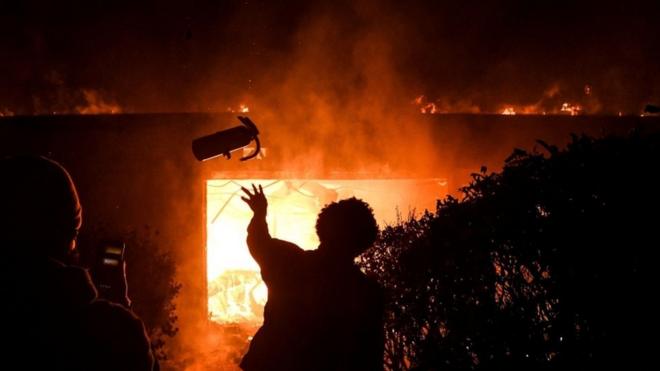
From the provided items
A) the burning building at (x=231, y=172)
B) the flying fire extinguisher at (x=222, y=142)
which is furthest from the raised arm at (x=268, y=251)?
the burning building at (x=231, y=172)

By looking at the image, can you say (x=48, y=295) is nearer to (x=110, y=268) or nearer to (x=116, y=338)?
(x=116, y=338)

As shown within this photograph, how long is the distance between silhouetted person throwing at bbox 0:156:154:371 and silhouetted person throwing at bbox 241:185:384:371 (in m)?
1.26

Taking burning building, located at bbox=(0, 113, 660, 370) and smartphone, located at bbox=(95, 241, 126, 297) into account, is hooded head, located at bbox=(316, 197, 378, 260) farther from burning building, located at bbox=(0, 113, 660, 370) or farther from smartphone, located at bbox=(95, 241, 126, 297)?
burning building, located at bbox=(0, 113, 660, 370)

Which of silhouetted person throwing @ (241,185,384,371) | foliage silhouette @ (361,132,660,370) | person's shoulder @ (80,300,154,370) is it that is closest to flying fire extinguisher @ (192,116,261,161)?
silhouetted person throwing @ (241,185,384,371)

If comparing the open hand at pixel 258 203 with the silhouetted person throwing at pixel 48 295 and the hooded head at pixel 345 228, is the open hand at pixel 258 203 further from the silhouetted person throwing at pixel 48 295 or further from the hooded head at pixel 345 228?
the silhouetted person throwing at pixel 48 295

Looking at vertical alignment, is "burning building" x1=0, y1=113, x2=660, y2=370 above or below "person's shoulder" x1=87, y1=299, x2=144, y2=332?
above

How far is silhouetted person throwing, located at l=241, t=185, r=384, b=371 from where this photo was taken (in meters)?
2.78

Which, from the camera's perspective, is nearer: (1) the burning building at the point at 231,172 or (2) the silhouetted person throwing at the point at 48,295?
(2) the silhouetted person throwing at the point at 48,295

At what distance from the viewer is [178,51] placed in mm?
16672

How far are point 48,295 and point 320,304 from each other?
1.59 m

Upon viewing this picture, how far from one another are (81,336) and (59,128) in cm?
900

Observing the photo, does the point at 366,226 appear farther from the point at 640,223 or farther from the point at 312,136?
the point at 312,136

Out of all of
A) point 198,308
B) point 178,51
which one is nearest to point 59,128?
point 198,308

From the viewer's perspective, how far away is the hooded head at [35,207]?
1.52m
